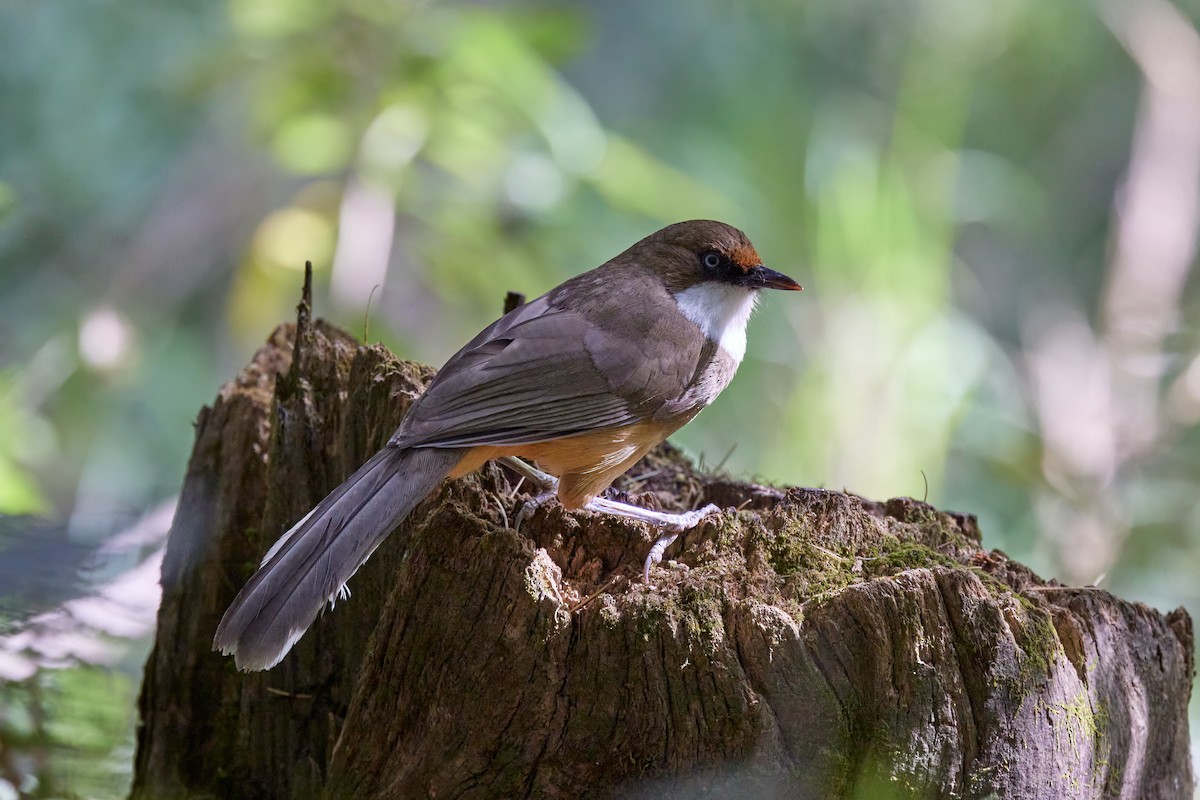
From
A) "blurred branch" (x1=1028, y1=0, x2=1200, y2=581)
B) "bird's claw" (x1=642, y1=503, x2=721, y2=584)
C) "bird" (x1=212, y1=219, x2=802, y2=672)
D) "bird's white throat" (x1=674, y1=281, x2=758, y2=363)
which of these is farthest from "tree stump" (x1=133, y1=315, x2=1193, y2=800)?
"blurred branch" (x1=1028, y1=0, x2=1200, y2=581)

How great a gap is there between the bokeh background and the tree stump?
38.4 inches

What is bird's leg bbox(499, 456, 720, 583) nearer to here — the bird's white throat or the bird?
the bird

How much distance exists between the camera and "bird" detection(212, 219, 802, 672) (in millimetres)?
2758

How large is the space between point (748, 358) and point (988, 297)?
2752 mm

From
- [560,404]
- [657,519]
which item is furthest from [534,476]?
[657,519]

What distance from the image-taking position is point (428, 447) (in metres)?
3.01

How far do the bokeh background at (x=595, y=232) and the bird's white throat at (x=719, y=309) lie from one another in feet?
4.20

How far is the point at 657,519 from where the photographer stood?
3.32 metres

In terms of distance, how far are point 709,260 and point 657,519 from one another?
3.73 feet

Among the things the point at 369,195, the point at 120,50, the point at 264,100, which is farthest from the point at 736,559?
the point at 120,50

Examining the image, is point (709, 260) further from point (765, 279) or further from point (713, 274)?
point (765, 279)

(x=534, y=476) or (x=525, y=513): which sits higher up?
(x=534, y=476)

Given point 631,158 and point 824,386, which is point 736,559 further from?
point 824,386

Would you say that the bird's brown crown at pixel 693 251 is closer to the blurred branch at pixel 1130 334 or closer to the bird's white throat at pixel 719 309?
the bird's white throat at pixel 719 309
